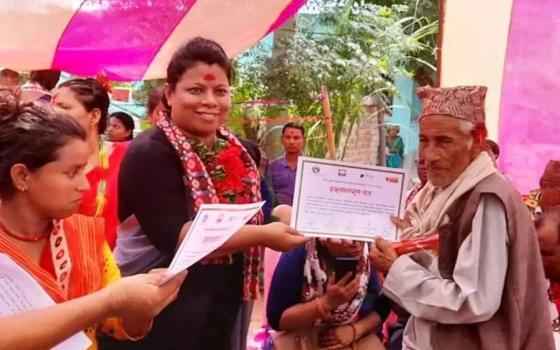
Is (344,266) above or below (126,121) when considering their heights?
below

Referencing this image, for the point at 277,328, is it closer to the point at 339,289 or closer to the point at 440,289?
the point at 339,289

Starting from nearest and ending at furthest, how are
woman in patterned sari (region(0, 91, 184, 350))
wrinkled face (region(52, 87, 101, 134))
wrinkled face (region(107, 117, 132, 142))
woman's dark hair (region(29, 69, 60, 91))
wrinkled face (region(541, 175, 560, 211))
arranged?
1. woman in patterned sari (region(0, 91, 184, 350))
2. wrinkled face (region(541, 175, 560, 211))
3. wrinkled face (region(52, 87, 101, 134))
4. woman's dark hair (region(29, 69, 60, 91))
5. wrinkled face (region(107, 117, 132, 142))

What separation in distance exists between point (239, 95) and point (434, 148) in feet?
20.4

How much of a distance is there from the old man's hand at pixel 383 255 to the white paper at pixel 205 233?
0.70m

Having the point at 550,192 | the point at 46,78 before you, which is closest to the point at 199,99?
the point at 550,192

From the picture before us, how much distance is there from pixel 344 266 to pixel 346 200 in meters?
0.39

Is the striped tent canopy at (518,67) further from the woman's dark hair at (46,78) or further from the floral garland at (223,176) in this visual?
the floral garland at (223,176)

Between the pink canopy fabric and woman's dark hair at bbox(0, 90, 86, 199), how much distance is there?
1.63 m

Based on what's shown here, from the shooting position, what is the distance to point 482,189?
218cm

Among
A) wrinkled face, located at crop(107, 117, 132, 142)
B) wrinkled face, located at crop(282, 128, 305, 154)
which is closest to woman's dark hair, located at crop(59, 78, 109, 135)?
wrinkled face, located at crop(107, 117, 132, 142)

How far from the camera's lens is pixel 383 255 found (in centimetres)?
235

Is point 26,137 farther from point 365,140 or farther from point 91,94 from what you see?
point 365,140

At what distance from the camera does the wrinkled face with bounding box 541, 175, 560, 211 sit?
3.13 m

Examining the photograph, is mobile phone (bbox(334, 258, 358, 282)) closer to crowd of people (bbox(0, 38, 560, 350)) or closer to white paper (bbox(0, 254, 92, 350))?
crowd of people (bbox(0, 38, 560, 350))
